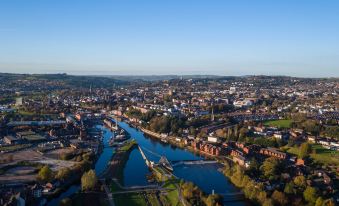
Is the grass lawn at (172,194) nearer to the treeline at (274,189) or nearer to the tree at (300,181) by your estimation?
the treeline at (274,189)

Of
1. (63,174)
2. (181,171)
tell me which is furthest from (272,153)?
(63,174)

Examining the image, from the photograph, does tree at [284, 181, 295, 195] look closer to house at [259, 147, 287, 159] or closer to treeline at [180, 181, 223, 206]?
treeline at [180, 181, 223, 206]

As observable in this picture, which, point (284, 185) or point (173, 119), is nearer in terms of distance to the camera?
point (284, 185)

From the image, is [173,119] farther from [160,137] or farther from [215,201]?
[215,201]

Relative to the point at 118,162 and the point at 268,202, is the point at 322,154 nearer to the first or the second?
the point at 268,202

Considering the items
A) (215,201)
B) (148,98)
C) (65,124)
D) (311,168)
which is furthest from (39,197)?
(148,98)

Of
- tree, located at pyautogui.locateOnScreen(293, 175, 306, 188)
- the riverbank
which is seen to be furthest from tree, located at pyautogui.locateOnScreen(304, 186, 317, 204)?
the riverbank
